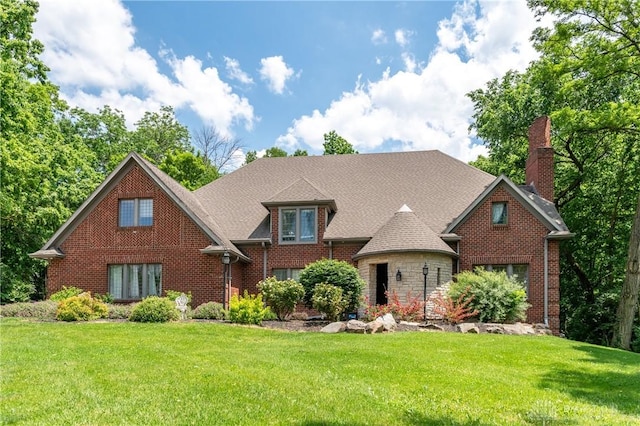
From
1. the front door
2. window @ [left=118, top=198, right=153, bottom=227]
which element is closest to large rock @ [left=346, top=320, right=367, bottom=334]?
the front door

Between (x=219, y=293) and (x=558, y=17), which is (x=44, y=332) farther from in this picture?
(x=558, y=17)

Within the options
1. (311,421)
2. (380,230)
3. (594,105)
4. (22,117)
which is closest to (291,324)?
(380,230)

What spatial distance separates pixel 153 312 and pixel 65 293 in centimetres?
579

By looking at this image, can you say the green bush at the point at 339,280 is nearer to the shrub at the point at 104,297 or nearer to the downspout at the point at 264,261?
the downspout at the point at 264,261

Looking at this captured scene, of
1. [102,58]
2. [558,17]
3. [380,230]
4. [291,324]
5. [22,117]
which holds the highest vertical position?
[558,17]

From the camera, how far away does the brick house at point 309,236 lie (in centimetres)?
2020

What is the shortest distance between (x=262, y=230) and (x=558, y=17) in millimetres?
14164

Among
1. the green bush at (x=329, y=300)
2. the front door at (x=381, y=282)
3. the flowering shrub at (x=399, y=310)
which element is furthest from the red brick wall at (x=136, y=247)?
the flowering shrub at (x=399, y=310)

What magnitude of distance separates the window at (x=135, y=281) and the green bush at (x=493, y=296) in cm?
1126

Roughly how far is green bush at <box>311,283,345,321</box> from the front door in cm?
345

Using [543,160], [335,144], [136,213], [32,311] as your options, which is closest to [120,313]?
[32,311]

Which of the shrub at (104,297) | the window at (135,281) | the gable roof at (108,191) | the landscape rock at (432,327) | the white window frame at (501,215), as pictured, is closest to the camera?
the landscape rock at (432,327)

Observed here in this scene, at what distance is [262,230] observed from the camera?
75.5ft

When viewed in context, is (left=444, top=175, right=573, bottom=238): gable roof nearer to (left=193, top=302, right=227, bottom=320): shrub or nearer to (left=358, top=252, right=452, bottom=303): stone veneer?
(left=358, top=252, right=452, bottom=303): stone veneer
